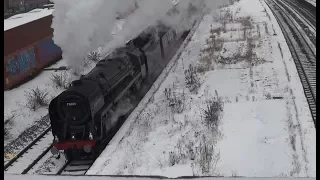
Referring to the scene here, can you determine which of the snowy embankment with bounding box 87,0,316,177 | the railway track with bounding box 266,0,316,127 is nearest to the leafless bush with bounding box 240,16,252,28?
the railway track with bounding box 266,0,316,127

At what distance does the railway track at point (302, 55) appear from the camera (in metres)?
13.2

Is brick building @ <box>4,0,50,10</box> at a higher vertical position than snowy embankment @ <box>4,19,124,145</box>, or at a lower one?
higher

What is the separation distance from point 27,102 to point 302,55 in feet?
41.8

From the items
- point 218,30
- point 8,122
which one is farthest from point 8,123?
point 218,30

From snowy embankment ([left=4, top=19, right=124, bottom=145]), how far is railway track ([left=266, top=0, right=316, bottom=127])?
7.91 meters

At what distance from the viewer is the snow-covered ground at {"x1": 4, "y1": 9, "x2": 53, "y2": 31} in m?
10.5

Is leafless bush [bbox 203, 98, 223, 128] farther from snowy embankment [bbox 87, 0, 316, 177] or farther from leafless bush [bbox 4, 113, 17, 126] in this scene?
leafless bush [bbox 4, 113, 17, 126]

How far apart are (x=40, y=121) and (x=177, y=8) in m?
9.50

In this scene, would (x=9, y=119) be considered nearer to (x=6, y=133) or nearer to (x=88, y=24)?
(x=6, y=133)

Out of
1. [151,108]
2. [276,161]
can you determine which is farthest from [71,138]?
[276,161]

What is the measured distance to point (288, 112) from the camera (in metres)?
11.0

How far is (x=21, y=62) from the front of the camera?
1533cm

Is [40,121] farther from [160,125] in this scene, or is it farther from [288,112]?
[288,112]

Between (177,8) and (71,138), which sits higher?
(177,8)
